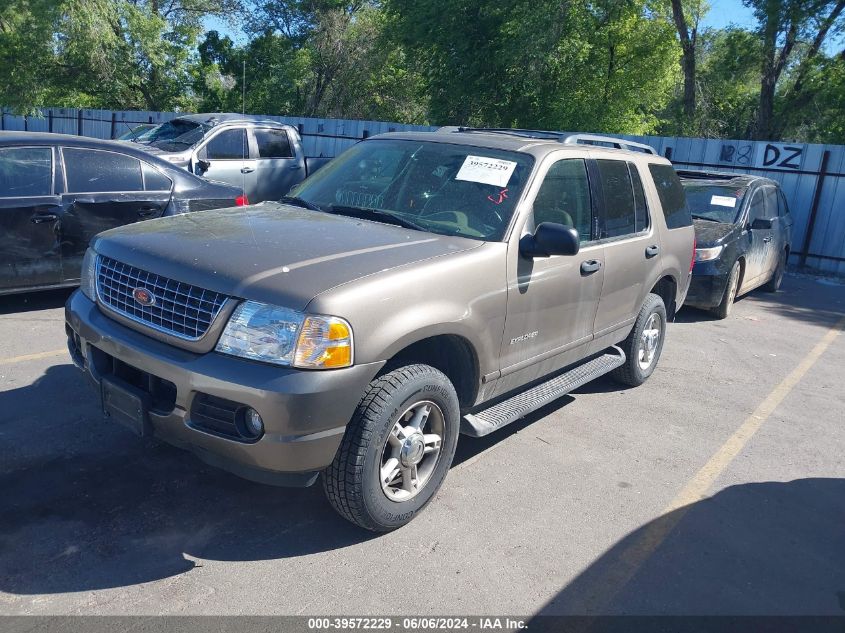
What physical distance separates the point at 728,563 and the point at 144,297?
3099mm

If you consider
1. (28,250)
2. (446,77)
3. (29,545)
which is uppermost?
(446,77)

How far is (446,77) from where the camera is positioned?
76.9 feet

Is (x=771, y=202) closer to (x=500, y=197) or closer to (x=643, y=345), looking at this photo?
(x=643, y=345)

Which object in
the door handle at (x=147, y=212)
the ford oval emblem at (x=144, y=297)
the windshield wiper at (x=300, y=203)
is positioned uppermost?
the windshield wiper at (x=300, y=203)

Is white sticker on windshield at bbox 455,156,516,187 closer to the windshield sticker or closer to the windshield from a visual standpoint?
the windshield sticker

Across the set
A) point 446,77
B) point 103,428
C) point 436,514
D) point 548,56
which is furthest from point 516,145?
point 446,77

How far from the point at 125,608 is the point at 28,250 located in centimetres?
460

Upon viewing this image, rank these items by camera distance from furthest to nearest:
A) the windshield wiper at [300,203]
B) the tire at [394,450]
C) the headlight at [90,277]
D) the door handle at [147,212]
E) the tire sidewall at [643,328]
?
the door handle at [147,212] → the tire sidewall at [643,328] → the windshield wiper at [300,203] → the headlight at [90,277] → the tire at [394,450]

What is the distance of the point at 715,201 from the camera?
9.72 meters

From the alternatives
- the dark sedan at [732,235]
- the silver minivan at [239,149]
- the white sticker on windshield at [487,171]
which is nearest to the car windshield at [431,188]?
the white sticker on windshield at [487,171]

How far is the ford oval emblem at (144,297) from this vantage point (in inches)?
139

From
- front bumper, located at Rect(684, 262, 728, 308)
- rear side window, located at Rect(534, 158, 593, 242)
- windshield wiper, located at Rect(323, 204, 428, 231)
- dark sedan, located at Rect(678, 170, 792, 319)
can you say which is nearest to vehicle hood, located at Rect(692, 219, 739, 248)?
dark sedan, located at Rect(678, 170, 792, 319)

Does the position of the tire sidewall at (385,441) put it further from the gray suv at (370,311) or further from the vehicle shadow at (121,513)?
the vehicle shadow at (121,513)

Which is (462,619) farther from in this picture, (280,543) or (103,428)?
(103,428)
